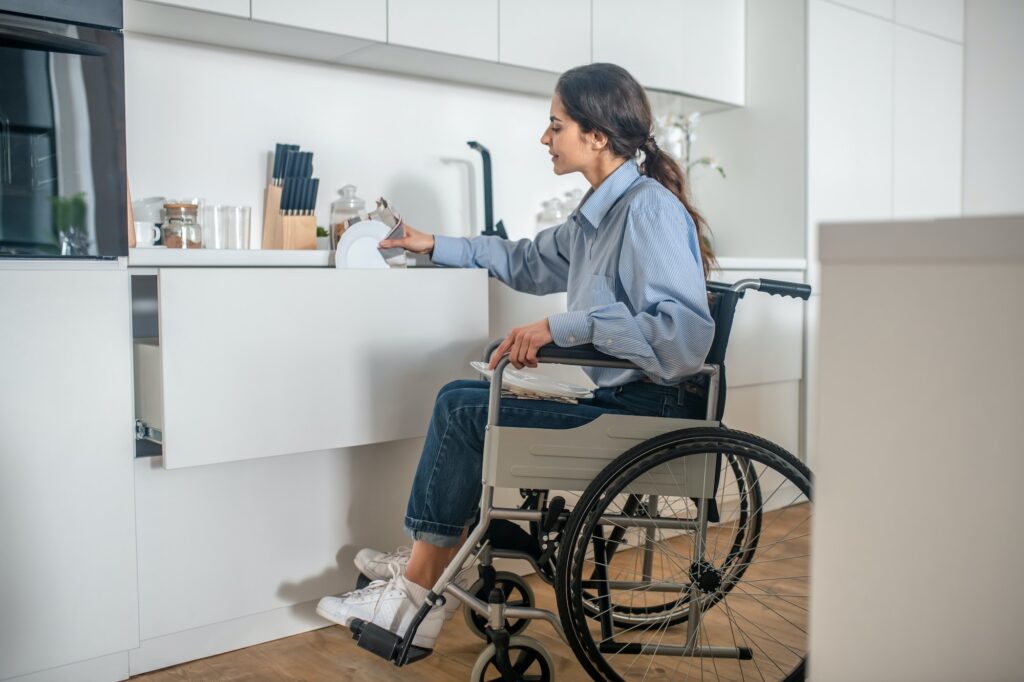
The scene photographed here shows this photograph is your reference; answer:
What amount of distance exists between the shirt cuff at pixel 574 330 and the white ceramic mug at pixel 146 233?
1.14 meters

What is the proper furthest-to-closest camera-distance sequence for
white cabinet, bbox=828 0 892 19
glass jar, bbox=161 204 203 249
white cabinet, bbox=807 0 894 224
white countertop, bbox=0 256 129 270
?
1. white cabinet, bbox=828 0 892 19
2. white cabinet, bbox=807 0 894 224
3. glass jar, bbox=161 204 203 249
4. white countertop, bbox=0 256 129 270

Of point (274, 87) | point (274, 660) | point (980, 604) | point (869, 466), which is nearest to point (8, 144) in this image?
point (274, 87)

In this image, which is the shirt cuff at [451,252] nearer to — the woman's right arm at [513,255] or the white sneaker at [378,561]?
the woman's right arm at [513,255]

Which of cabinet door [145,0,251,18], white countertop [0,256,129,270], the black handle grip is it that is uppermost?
cabinet door [145,0,251,18]

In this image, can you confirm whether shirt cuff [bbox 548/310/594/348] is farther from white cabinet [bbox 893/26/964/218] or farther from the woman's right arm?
white cabinet [bbox 893/26/964/218]

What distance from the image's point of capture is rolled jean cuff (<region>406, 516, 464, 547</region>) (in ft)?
5.73

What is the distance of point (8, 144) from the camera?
5.44 feet

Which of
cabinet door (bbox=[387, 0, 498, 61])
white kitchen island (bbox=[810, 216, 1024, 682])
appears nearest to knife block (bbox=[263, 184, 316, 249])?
cabinet door (bbox=[387, 0, 498, 61])

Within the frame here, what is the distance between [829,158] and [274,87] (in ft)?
6.36

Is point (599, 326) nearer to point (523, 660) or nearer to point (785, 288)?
point (785, 288)

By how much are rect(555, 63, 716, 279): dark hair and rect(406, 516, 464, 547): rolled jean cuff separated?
2.27ft

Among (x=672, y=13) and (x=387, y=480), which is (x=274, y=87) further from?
(x=672, y=13)

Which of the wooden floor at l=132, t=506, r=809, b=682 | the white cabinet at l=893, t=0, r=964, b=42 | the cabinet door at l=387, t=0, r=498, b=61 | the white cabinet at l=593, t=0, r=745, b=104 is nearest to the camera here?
the wooden floor at l=132, t=506, r=809, b=682

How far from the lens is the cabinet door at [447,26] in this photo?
2.42 m
